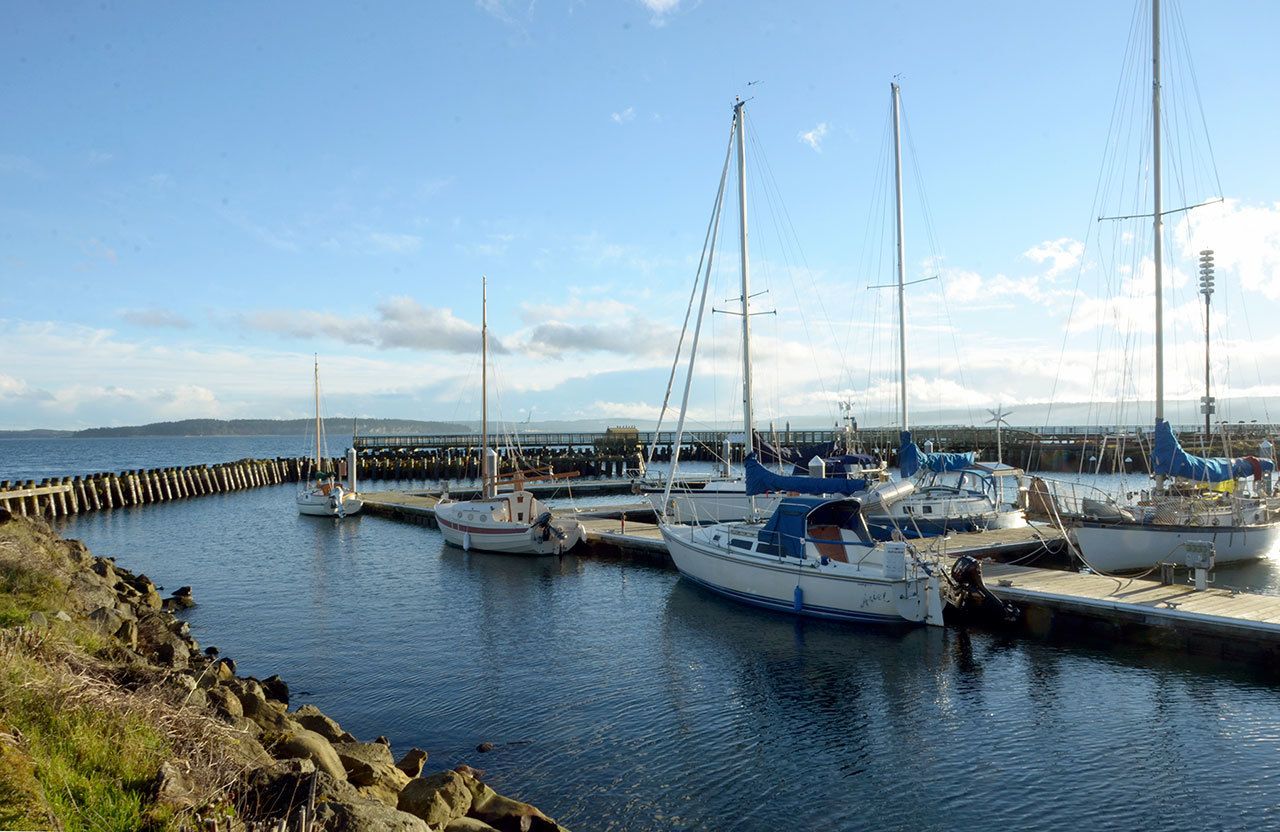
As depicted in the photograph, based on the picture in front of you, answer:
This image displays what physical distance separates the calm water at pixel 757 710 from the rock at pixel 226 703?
327 cm

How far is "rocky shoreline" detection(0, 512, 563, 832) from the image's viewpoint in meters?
6.85

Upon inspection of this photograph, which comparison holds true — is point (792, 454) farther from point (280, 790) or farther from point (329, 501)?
point (280, 790)

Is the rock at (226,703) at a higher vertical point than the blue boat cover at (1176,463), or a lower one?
lower

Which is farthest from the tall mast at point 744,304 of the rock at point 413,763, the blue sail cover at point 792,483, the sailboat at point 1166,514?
the rock at point 413,763

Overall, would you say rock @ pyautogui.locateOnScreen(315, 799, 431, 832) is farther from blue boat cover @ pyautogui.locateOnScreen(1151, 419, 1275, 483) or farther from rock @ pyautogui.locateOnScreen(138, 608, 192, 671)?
blue boat cover @ pyautogui.locateOnScreen(1151, 419, 1275, 483)

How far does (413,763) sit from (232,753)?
4011mm

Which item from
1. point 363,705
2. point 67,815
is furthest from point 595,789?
point 67,815

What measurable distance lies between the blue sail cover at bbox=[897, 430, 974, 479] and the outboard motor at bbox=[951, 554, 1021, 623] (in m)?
15.6

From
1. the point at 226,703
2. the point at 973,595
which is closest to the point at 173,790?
the point at 226,703

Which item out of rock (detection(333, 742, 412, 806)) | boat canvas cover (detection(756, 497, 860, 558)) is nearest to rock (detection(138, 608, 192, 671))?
rock (detection(333, 742, 412, 806))

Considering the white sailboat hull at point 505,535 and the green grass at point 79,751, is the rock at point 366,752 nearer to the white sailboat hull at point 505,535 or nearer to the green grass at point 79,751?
the green grass at point 79,751

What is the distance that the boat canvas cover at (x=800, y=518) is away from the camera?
20.9 meters

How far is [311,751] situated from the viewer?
31.8 ft

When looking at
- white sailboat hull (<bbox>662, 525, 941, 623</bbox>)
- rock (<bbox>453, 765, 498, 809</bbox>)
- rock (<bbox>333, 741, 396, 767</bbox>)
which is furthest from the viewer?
white sailboat hull (<bbox>662, 525, 941, 623</bbox>)
